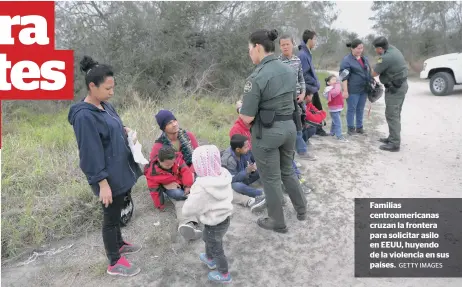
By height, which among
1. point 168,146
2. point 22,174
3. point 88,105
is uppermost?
point 88,105

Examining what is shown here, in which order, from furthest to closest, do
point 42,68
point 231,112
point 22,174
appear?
point 231,112
point 42,68
point 22,174

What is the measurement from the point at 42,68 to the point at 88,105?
520 centimetres

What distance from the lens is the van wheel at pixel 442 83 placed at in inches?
400

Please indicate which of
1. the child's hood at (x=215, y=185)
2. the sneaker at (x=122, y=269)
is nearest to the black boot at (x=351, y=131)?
the child's hood at (x=215, y=185)

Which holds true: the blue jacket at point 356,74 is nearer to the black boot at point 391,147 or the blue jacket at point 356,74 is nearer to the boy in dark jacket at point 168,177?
the black boot at point 391,147

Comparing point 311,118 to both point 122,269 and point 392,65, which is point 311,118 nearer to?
point 392,65

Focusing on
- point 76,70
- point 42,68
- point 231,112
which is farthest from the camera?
point 76,70

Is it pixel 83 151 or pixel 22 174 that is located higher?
pixel 83 151

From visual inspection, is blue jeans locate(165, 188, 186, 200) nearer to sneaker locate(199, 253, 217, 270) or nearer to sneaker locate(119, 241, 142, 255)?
sneaker locate(119, 241, 142, 255)

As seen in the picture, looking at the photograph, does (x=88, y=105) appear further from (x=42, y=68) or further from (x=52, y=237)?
(x=42, y=68)

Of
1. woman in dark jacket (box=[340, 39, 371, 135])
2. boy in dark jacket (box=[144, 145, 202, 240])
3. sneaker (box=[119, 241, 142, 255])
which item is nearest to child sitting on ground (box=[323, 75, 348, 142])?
woman in dark jacket (box=[340, 39, 371, 135])

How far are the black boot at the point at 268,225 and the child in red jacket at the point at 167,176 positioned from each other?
0.81 metres

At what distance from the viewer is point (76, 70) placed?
11820 millimetres

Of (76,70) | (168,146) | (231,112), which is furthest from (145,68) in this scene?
(168,146)
